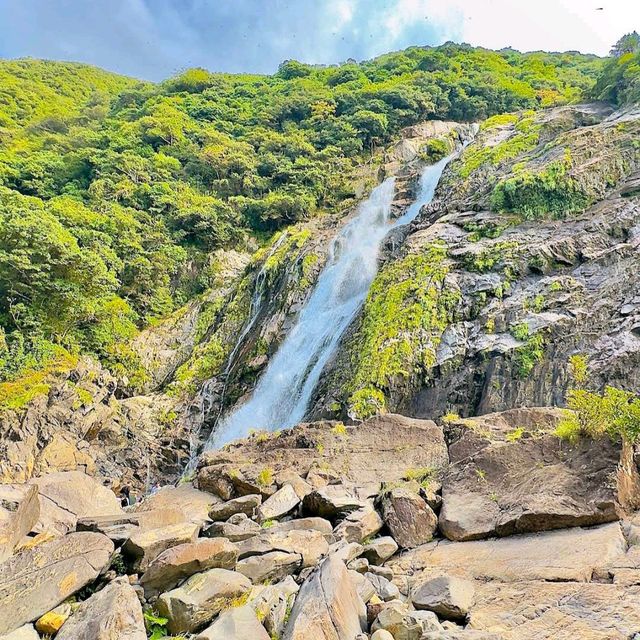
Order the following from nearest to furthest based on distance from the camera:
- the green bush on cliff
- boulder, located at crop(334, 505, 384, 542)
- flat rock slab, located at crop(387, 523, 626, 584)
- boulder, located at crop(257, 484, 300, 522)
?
flat rock slab, located at crop(387, 523, 626, 584) < boulder, located at crop(334, 505, 384, 542) < boulder, located at crop(257, 484, 300, 522) < the green bush on cliff

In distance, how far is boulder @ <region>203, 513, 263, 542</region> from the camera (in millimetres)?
A: 5910

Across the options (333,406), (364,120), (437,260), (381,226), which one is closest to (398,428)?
(333,406)

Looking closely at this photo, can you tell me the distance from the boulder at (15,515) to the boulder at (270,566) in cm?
268

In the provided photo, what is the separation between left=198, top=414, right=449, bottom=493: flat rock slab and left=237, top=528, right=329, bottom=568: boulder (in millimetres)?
2997

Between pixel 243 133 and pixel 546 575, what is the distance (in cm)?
4235

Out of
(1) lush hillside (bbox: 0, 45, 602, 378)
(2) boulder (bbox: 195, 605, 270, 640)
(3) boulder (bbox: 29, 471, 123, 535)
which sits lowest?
(3) boulder (bbox: 29, 471, 123, 535)

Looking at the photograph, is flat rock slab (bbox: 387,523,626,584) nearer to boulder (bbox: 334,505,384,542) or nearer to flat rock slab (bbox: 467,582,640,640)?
flat rock slab (bbox: 467,582,640,640)

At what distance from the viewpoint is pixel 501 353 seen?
12.6m

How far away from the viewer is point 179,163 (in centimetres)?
3547

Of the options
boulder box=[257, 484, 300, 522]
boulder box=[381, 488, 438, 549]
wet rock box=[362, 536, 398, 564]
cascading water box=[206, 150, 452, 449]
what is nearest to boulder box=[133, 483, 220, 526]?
boulder box=[257, 484, 300, 522]

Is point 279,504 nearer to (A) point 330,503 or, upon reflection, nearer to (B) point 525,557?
(A) point 330,503

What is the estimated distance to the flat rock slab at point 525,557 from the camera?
4.74 metres

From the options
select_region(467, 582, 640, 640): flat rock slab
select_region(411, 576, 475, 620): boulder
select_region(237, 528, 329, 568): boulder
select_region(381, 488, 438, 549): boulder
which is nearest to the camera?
select_region(467, 582, 640, 640): flat rock slab

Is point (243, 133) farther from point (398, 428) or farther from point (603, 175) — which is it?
point (398, 428)
